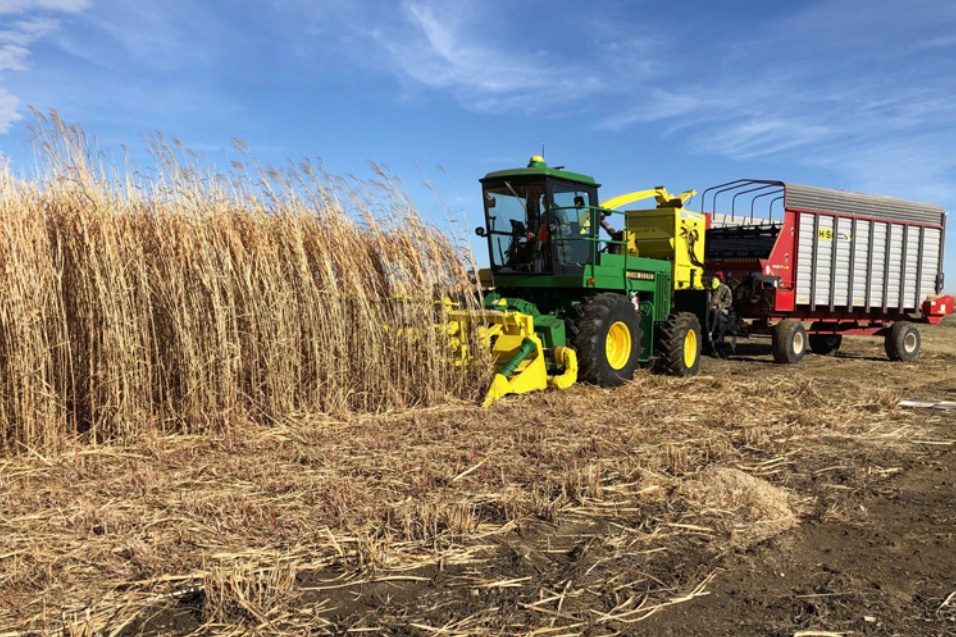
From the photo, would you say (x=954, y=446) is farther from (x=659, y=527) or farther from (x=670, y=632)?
(x=670, y=632)

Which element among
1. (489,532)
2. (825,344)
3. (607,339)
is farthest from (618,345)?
(825,344)

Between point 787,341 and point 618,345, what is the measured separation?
430cm

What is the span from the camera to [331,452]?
4.73m

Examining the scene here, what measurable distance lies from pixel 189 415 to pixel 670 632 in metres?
3.90

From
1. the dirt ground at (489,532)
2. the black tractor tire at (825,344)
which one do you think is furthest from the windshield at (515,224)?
the black tractor tire at (825,344)

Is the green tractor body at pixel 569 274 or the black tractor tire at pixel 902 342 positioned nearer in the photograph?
the green tractor body at pixel 569 274

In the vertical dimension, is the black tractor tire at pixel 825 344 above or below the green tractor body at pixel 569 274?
below

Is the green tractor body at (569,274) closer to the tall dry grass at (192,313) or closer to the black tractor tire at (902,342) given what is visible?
the tall dry grass at (192,313)

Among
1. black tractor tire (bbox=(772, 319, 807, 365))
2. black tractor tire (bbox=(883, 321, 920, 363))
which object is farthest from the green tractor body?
black tractor tire (bbox=(883, 321, 920, 363))

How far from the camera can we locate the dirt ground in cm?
256

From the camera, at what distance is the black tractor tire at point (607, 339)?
754cm

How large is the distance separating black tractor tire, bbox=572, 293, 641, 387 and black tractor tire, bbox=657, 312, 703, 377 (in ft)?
2.03

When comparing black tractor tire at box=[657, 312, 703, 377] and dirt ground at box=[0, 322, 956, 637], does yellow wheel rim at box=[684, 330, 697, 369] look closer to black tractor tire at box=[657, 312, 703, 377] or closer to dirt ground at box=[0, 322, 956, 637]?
black tractor tire at box=[657, 312, 703, 377]

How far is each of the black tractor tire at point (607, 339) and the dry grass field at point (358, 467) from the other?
0.79 ft
